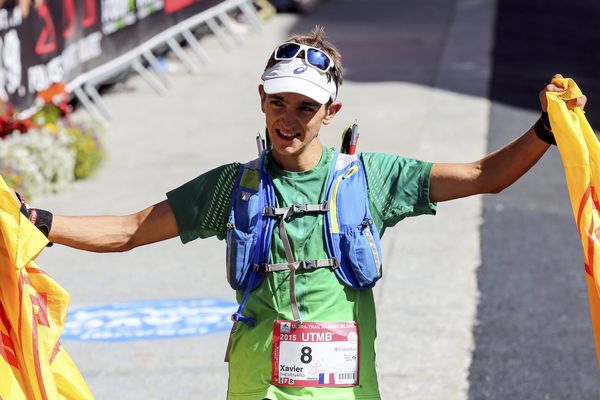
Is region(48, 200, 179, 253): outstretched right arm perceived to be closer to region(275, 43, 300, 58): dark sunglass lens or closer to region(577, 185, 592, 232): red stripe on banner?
region(275, 43, 300, 58): dark sunglass lens

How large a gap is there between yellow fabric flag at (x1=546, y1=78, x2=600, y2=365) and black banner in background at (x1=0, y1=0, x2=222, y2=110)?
7.07m

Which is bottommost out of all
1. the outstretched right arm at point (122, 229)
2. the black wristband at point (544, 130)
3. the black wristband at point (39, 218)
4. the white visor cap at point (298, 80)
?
the outstretched right arm at point (122, 229)

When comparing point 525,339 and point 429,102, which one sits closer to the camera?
point 525,339

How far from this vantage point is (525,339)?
25.6 ft

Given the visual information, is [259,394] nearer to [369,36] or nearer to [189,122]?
[189,122]

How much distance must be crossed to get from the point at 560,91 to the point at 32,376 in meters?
2.02

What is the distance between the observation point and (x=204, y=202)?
14.6 feet

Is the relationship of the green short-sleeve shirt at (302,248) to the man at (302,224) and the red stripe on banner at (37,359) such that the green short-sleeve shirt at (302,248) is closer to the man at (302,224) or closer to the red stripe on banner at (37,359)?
the man at (302,224)

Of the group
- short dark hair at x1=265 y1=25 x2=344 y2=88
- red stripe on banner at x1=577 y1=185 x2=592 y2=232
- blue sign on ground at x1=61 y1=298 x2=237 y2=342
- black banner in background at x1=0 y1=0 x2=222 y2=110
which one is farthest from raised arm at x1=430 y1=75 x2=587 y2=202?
black banner in background at x1=0 y1=0 x2=222 y2=110

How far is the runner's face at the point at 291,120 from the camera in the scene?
13.9 feet

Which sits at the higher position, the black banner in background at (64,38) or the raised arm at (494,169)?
the black banner in background at (64,38)

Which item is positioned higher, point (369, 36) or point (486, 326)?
point (369, 36)

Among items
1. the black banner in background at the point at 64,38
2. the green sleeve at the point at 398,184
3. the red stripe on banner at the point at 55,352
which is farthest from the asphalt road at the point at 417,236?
the green sleeve at the point at 398,184

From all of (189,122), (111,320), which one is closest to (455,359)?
(111,320)
